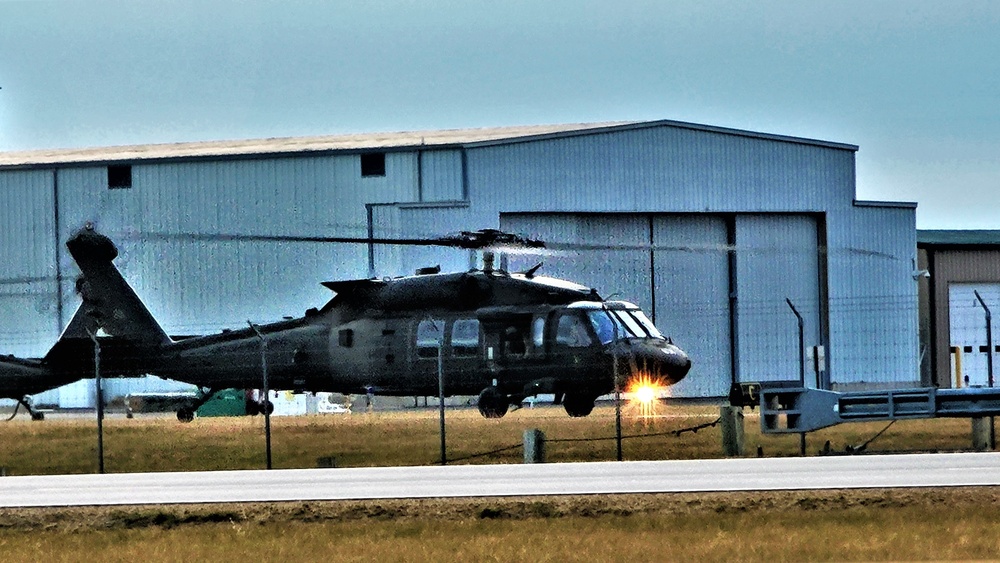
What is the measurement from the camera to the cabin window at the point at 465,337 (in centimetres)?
4091

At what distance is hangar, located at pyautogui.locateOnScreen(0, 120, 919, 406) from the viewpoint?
60875 millimetres

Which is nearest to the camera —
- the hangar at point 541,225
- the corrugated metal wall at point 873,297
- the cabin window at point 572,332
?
the cabin window at point 572,332

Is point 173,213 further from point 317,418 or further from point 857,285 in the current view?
point 857,285

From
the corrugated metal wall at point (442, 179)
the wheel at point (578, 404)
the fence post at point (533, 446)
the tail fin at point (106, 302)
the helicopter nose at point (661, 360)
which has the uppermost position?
the corrugated metal wall at point (442, 179)

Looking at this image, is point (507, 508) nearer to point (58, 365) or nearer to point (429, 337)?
point (429, 337)

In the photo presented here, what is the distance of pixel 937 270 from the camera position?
75.0m

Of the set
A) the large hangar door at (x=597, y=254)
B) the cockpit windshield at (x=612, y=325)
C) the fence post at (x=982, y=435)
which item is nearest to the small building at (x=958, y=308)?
the large hangar door at (x=597, y=254)

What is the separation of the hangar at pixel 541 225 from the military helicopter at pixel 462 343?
15155 millimetres

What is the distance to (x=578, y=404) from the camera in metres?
43.1

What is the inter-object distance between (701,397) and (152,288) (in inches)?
745

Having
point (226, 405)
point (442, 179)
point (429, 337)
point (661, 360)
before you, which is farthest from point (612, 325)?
point (226, 405)

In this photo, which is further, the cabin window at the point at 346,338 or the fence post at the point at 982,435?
the cabin window at the point at 346,338

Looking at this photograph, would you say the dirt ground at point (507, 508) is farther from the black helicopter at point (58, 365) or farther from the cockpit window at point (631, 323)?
the black helicopter at point (58, 365)

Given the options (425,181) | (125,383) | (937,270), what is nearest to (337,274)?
(425,181)
